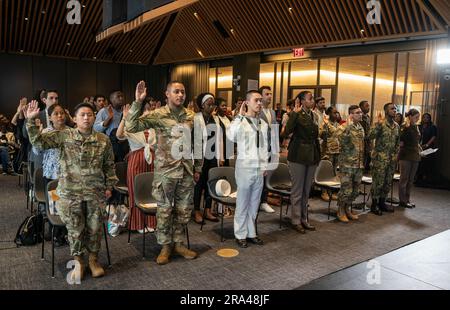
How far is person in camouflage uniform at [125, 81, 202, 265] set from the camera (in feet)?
11.3

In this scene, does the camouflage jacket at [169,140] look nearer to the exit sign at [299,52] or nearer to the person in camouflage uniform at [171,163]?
the person in camouflage uniform at [171,163]

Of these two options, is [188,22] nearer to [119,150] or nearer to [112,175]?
[119,150]

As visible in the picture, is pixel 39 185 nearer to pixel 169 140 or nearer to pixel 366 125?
pixel 169 140

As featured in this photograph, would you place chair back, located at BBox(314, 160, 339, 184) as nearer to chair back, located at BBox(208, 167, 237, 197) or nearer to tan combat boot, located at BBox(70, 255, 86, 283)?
chair back, located at BBox(208, 167, 237, 197)

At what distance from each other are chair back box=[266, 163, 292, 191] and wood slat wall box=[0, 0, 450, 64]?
4.71 metres

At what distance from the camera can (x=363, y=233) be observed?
4.64m

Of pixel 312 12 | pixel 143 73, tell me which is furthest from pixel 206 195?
pixel 143 73

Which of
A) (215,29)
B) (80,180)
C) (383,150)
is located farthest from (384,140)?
(215,29)

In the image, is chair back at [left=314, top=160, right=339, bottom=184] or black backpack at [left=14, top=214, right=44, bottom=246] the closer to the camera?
black backpack at [left=14, top=214, right=44, bottom=246]

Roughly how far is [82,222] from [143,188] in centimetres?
95

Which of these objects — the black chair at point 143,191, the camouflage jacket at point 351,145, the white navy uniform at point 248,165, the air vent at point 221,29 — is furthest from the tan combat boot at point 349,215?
the air vent at point 221,29

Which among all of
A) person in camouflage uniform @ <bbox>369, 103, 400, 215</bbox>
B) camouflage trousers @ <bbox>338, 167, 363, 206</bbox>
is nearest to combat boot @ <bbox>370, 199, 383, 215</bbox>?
person in camouflage uniform @ <bbox>369, 103, 400, 215</bbox>

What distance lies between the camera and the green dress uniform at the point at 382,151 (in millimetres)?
5434
